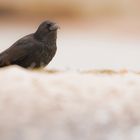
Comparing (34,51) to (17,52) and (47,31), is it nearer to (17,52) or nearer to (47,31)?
(17,52)

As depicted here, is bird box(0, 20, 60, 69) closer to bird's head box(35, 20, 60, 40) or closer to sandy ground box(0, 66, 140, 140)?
bird's head box(35, 20, 60, 40)

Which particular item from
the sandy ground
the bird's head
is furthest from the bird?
the sandy ground

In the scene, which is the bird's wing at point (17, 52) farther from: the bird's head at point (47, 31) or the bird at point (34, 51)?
the bird's head at point (47, 31)

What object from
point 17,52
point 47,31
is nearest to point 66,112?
point 17,52

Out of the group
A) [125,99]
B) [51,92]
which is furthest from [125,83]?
[51,92]

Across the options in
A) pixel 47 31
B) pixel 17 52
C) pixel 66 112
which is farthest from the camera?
pixel 47 31

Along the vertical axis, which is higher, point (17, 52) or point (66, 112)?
point (66, 112)
